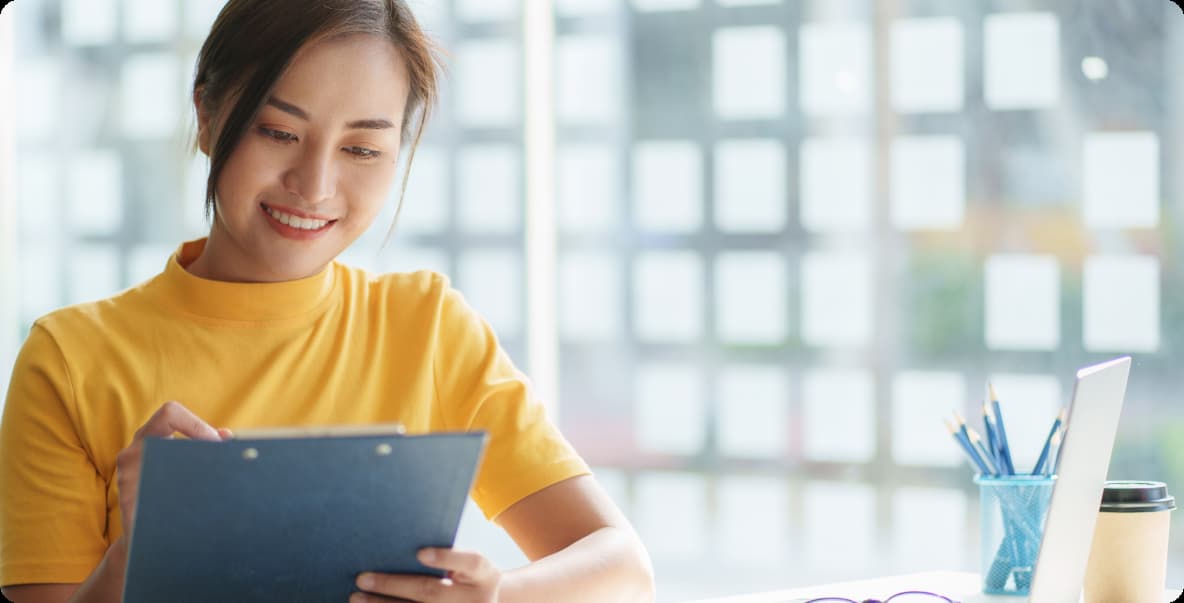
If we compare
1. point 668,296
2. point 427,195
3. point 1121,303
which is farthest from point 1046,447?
point 427,195

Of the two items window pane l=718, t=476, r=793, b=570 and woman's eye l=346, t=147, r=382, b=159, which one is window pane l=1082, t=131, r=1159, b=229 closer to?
window pane l=718, t=476, r=793, b=570

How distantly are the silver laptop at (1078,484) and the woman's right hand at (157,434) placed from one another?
77cm

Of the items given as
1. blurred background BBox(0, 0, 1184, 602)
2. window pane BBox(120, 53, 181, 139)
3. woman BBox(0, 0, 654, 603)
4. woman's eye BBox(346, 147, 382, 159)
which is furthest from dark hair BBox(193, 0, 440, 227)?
window pane BBox(120, 53, 181, 139)

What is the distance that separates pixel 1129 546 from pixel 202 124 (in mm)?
1127

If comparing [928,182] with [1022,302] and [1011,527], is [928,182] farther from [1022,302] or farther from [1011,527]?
[1011,527]

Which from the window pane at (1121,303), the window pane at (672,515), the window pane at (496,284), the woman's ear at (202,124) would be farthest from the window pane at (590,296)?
the woman's ear at (202,124)

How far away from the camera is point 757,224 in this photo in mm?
2859

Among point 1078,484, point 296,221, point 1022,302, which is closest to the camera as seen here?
point 1078,484

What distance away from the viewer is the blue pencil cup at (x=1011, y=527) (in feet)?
4.55

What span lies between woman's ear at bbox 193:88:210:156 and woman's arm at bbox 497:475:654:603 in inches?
21.0

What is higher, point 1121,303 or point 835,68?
point 835,68

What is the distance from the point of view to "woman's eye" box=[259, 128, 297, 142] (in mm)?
1259

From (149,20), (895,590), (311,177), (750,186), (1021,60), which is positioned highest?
(149,20)

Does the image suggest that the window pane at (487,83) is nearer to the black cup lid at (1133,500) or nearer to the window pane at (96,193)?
the window pane at (96,193)
